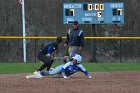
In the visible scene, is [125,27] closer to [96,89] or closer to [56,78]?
[56,78]

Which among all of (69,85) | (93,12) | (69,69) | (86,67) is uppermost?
(93,12)

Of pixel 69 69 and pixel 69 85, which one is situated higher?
pixel 69 69

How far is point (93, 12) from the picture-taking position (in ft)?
92.2

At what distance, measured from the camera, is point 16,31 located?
3862cm

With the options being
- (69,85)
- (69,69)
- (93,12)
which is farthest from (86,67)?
(69,85)

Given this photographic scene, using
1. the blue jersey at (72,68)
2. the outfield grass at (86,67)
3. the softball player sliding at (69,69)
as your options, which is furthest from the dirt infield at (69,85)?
the outfield grass at (86,67)

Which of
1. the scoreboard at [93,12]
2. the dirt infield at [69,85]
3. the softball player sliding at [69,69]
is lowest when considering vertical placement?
the dirt infield at [69,85]

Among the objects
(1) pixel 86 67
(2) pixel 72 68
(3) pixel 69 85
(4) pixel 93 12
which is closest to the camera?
(3) pixel 69 85

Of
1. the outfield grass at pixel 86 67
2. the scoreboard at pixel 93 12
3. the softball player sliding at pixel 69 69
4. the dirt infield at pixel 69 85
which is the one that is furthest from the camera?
the scoreboard at pixel 93 12

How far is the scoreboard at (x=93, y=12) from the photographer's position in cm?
2809

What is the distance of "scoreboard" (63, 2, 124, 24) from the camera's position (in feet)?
92.2

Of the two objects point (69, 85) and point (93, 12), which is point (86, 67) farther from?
point (69, 85)

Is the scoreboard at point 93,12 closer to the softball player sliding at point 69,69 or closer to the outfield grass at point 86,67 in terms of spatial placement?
the outfield grass at point 86,67

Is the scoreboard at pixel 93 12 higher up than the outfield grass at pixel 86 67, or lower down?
higher up
